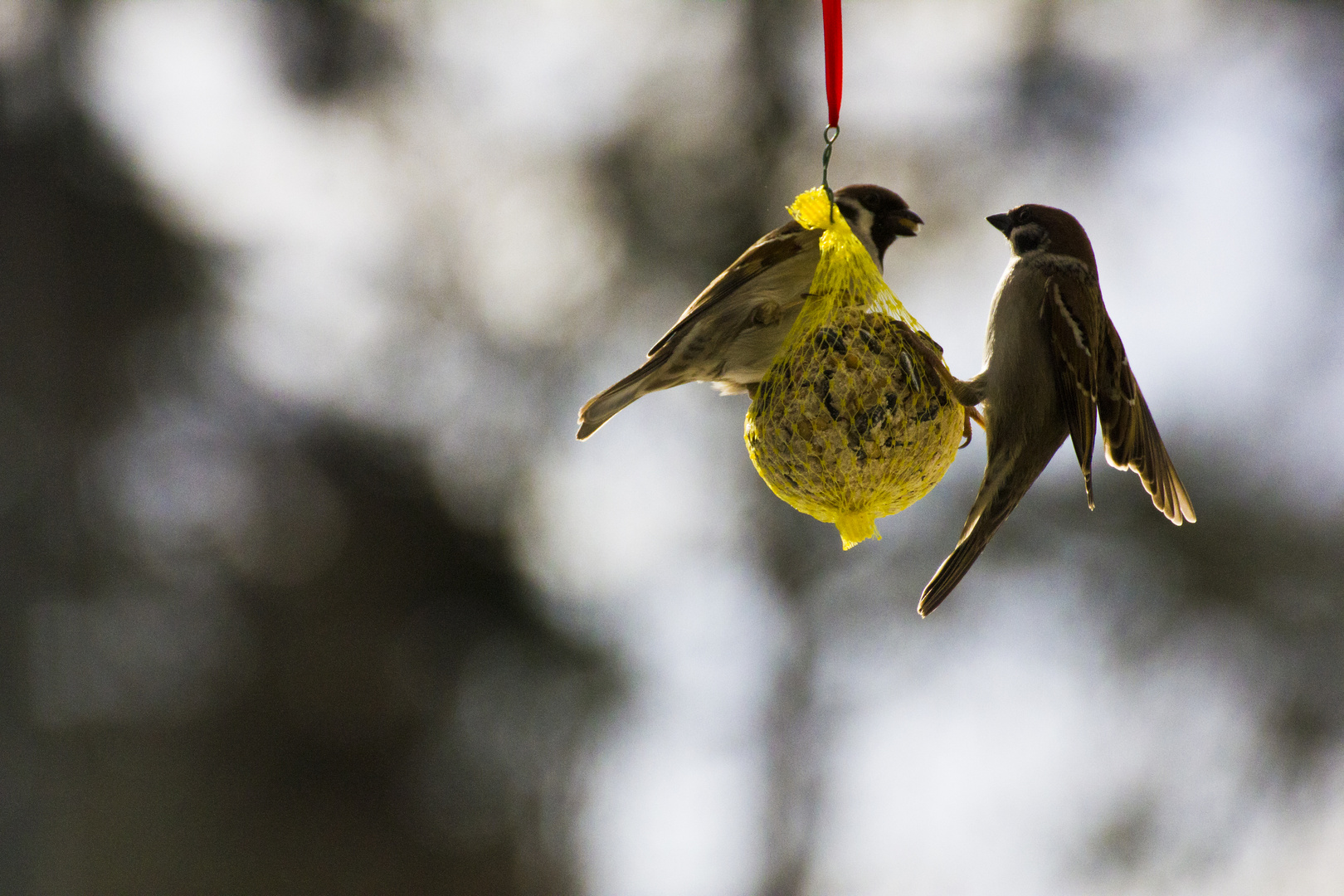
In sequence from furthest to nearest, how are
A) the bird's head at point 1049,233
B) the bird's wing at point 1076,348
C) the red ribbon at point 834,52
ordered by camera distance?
the bird's head at point 1049,233, the bird's wing at point 1076,348, the red ribbon at point 834,52

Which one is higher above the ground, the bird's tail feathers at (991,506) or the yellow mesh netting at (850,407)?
the yellow mesh netting at (850,407)

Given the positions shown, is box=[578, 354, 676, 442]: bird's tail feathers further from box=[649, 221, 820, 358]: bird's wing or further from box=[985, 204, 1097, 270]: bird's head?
box=[985, 204, 1097, 270]: bird's head

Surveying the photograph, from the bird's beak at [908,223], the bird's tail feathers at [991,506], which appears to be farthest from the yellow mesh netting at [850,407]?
the bird's beak at [908,223]

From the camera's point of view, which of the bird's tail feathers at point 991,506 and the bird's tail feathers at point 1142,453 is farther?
the bird's tail feathers at point 1142,453

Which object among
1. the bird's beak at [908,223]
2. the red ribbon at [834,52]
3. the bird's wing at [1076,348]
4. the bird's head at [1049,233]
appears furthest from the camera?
the bird's beak at [908,223]

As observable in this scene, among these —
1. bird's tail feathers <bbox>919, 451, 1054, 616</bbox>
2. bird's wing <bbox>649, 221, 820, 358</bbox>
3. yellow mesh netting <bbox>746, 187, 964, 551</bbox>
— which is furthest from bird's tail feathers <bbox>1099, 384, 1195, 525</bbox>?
bird's wing <bbox>649, 221, 820, 358</bbox>

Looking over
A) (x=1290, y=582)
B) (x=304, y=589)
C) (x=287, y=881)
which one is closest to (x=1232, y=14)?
(x=1290, y=582)

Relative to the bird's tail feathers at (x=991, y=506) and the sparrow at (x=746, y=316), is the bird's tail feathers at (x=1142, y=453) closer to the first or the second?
the bird's tail feathers at (x=991, y=506)
